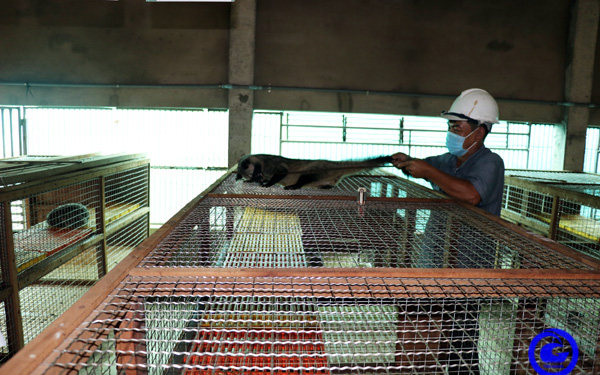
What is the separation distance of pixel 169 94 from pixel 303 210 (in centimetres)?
597

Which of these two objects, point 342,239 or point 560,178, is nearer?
point 342,239

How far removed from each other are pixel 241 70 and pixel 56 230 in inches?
172

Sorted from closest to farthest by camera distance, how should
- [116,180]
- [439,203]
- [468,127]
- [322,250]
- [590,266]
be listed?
[590,266], [322,250], [439,203], [468,127], [116,180]

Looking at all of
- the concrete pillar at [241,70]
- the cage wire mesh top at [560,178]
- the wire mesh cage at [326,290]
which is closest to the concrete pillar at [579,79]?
the cage wire mesh top at [560,178]

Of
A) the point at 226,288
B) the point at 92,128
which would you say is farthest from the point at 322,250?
the point at 92,128

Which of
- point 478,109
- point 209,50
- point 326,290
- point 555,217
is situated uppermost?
point 209,50

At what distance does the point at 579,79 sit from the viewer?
743 centimetres

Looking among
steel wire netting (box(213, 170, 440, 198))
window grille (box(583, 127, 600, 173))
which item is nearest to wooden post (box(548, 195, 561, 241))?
steel wire netting (box(213, 170, 440, 198))

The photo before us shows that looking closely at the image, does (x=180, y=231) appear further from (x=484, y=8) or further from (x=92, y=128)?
(x=484, y=8)

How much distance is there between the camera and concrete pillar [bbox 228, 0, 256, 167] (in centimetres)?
696

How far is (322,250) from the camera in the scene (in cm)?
145

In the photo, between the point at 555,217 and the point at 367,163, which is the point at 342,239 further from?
the point at 555,217

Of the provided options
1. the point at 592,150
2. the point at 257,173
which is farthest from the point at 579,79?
the point at 257,173

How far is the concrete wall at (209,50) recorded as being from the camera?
7180mm
